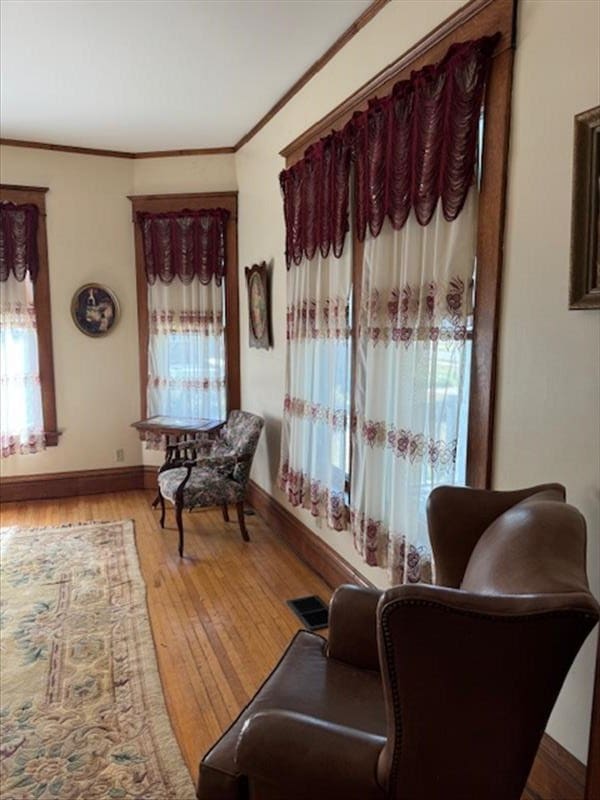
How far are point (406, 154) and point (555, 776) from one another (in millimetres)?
2214

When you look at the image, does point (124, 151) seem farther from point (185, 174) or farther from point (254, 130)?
point (254, 130)

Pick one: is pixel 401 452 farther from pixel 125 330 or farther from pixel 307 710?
pixel 125 330

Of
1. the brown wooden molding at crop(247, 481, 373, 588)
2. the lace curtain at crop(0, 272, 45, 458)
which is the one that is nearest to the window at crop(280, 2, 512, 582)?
the brown wooden molding at crop(247, 481, 373, 588)

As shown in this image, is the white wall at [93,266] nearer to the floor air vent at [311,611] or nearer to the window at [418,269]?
the window at [418,269]

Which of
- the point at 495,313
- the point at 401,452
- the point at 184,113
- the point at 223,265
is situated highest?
the point at 184,113

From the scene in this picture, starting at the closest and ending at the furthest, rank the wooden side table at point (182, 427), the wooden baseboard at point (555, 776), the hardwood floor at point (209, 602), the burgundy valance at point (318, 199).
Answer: the wooden baseboard at point (555, 776) → the hardwood floor at point (209, 602) → the burgundy valance at point (318, 199) → the wooden side table at point (182, 427)

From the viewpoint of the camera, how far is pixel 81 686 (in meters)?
2.32

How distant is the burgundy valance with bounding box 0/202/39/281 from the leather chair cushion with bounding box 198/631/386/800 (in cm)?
A: 408

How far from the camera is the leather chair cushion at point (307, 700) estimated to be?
1313 mm

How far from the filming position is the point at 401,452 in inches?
90.7

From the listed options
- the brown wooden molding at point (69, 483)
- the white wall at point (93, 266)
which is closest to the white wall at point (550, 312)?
the white wall at point (93, 266)

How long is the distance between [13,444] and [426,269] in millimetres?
3949

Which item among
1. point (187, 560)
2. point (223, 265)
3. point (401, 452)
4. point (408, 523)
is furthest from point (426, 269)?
point (223, 265)

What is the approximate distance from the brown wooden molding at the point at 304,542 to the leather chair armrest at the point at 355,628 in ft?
3.60
